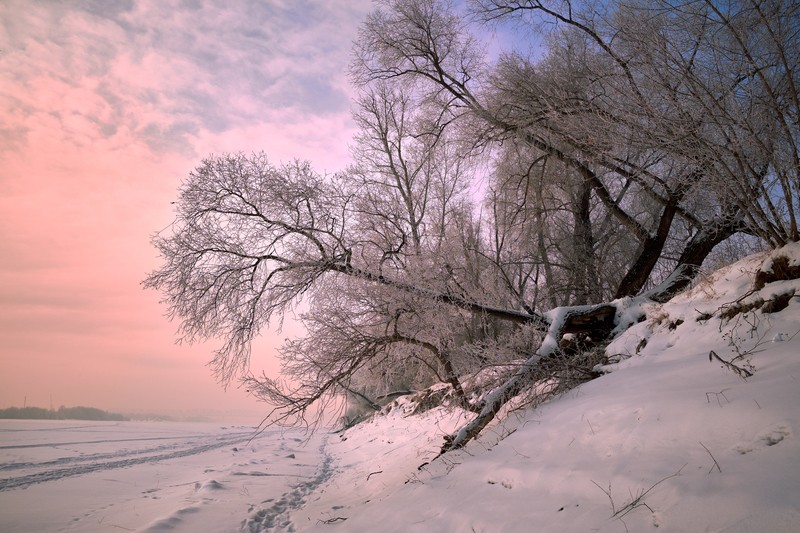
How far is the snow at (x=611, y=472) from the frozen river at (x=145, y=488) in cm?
5

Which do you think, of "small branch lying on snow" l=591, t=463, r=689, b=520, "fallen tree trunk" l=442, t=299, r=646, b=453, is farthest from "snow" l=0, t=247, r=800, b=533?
"fallen tree trunk" l=442, t=299, r=646, b=453

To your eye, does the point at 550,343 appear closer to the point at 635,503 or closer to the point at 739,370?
the point at 739,370

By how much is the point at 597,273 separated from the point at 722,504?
1295 cm

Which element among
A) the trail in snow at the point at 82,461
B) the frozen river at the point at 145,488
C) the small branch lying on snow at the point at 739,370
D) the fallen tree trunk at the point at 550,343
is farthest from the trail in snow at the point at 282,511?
the small branch lying on snow at the point at 739,370

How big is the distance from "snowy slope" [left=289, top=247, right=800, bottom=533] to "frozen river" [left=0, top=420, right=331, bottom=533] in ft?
4.60

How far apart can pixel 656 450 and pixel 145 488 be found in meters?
8.77

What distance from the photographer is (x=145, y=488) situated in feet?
26.3

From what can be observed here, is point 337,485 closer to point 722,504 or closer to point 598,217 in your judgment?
point 722,504

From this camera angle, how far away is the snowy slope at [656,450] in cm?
236

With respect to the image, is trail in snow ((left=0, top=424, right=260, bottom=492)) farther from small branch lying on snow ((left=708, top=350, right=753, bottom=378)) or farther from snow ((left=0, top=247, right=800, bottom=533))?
small branch lying on snow ((left=708, top=350, right=753, bottom=378))

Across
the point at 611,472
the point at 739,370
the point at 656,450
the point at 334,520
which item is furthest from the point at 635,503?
the point at 334,520

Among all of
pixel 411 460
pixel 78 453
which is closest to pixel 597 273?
pixel 411 460

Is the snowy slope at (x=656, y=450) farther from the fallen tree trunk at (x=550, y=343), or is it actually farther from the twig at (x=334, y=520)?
the fallen tree trunk at (x=550, y=343)

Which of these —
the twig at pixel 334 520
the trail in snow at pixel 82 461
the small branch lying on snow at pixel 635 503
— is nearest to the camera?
the small branch lying on snow at pixel 635 503
